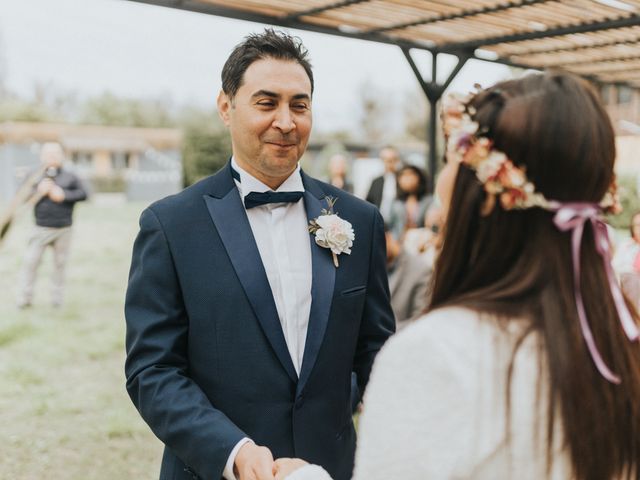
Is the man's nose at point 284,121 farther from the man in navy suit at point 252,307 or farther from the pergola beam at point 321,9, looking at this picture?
the pergola beam at point 321,9

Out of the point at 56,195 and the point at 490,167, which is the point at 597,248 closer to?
the point at 490,167

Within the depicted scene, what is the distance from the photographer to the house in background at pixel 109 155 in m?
21.8

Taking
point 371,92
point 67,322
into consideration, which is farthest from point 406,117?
point 67,322

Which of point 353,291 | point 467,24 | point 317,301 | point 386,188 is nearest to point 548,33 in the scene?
point 467,24

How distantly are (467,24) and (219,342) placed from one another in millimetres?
4349

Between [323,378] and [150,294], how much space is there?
53 centimetres

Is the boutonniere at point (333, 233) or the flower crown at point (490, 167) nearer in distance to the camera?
the flower crown at point (490, 167)

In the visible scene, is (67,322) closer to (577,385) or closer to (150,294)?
(150,294)

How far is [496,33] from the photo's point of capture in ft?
18.6

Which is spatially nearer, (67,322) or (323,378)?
(323,378)

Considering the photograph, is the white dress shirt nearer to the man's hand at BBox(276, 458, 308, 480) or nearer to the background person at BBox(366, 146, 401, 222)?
the man's hand at BBox(276, 458, 308, 480)

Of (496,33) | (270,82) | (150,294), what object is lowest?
(150,294)

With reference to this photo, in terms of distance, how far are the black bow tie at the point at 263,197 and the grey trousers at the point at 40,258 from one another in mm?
7280

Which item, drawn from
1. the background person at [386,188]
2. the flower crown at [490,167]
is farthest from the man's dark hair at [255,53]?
the background person at [386,188]
